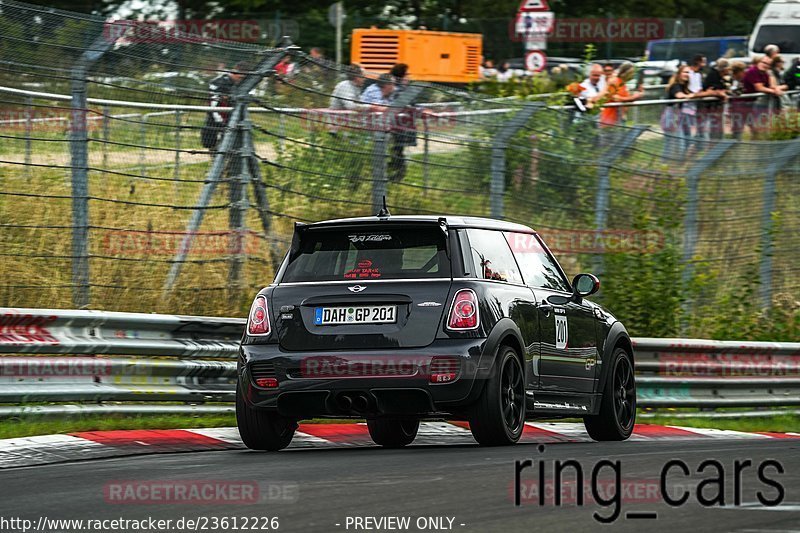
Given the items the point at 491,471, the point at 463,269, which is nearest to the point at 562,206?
the point at 463,269

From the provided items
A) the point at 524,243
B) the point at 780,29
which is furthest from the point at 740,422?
the point at 780,29

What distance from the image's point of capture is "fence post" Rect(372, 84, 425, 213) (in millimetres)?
14461

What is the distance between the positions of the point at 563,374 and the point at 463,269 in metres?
1.45

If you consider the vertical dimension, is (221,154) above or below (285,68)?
below

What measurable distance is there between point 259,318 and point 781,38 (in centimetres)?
3044

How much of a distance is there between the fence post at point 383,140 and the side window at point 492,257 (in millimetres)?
3892

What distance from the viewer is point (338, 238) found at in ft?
33.1

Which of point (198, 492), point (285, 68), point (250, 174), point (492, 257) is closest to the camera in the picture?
point (198, 492)

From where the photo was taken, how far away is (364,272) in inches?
389

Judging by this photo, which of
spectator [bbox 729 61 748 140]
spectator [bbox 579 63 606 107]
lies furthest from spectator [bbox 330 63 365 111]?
spectator [bbox 729 61 748 140]

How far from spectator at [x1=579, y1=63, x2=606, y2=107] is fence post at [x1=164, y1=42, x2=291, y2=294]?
10.6 meters

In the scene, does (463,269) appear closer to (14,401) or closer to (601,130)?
(14,401)
